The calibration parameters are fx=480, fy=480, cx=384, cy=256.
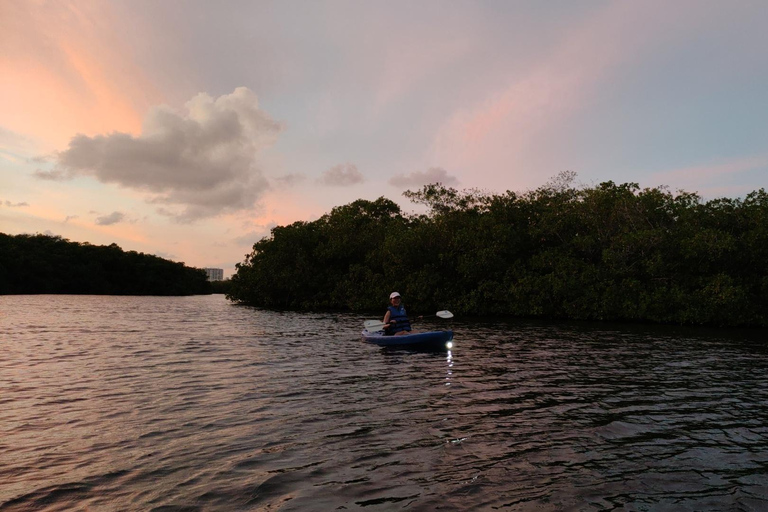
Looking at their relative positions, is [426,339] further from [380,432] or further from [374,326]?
[380,432]

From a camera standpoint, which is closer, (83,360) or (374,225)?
(83,360)

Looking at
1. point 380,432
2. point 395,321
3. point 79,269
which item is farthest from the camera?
point 79,269

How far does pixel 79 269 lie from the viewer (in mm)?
101312

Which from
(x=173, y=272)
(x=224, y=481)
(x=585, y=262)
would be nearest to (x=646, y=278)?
(x=585, y=262)

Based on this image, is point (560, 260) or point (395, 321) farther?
point (560, 260)

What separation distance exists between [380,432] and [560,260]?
3493 cm

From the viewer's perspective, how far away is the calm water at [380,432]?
225 inches

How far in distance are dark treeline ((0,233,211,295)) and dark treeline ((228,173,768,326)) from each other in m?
61.7

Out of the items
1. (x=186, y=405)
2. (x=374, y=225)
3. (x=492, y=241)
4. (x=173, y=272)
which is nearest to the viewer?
(x=186, y=405)

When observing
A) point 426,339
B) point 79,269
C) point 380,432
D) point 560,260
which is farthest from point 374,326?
point 79,269

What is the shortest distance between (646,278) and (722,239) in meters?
6.19

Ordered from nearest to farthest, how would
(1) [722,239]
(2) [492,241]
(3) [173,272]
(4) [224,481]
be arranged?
(4) [224,481]
(1) [722,239]
(2) [492,241]
(3) [173,272]

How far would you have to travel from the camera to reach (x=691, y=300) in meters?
33.2

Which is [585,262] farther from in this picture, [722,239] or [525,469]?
[525,469]
